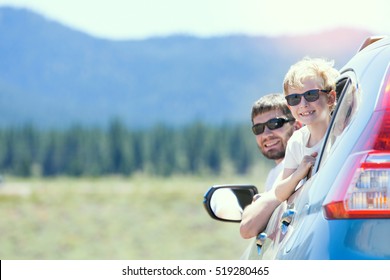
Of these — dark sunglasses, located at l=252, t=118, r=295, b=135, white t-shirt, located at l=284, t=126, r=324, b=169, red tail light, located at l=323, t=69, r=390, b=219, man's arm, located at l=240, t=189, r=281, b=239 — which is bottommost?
man's arm, located at l=240, t=189, r=281, b=239

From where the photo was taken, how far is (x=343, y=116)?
313 cm

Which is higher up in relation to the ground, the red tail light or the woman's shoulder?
the red tail light

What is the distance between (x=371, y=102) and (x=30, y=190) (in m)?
53.2

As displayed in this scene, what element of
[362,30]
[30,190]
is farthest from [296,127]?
[362,30]

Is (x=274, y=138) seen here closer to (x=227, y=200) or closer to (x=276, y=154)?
(x=276, y=154)

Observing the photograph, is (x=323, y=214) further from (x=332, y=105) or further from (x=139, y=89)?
(x=139, y=89)

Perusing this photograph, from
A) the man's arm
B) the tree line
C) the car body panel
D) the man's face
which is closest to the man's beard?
the man's face

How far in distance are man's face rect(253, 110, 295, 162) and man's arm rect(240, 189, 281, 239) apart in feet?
3.37

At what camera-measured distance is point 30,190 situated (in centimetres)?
5512

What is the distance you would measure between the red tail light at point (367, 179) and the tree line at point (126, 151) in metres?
62.0

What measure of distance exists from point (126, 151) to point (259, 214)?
219 feet

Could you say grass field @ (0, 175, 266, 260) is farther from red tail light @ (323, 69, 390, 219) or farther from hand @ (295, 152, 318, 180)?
red tail light @ (323, 69, 390, 219)

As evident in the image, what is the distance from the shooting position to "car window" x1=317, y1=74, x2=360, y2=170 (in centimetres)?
297

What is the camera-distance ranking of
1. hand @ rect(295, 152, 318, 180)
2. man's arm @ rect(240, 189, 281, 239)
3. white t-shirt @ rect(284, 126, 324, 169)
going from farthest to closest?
1. man's arm @ rect(240, 189, 281, 239)
2. white t-shirt @ rect(284, 126, 324, 169)
3. hand @ rect(295, 152, 318, 180)
